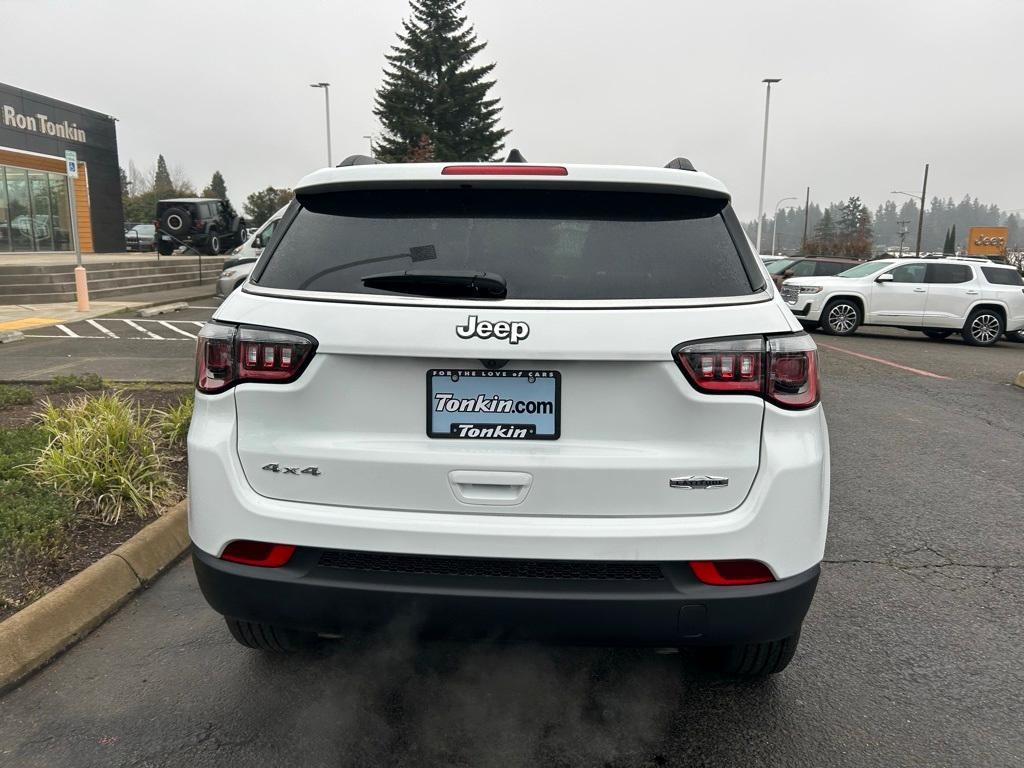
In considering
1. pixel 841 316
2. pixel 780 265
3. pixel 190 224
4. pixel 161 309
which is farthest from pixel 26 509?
pixel 190 224

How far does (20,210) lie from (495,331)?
31.5 meters

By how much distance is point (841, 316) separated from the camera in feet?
53.2

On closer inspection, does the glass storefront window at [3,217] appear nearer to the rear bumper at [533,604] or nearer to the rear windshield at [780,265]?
the rear windshield at [780,265]

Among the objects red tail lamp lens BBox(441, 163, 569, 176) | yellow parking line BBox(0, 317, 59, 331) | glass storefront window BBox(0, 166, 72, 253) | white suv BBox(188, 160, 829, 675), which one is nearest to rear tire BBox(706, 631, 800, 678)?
Result: white suv BBox(188, 160, 829, 675)

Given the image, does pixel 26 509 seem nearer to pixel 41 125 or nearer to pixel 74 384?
pixel 74 384

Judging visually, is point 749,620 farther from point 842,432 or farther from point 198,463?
point 842,432

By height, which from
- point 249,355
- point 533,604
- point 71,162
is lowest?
point 533,604

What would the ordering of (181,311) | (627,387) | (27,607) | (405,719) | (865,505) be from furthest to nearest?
(181,311)
(865,505)
(27,607)
(405,719)
(627,387)

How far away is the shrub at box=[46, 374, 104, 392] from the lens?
7043 millimetres

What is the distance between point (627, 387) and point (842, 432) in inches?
218

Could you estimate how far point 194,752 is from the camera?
243cm

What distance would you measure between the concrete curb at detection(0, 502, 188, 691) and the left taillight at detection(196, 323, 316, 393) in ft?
4.53

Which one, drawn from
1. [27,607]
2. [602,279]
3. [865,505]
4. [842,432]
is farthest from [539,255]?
[842,432]

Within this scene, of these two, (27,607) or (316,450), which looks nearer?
(316,450)
